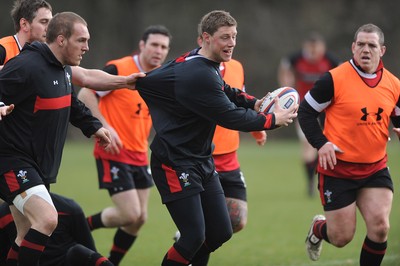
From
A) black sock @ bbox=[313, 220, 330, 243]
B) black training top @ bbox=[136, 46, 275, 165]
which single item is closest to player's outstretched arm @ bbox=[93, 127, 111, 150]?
black training top @ bbox=[136, 46, 275, 165]

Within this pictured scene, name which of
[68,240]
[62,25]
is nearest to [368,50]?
[62,25]

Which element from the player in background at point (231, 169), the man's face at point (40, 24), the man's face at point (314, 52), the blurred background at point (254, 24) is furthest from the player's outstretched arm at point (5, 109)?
the blurred background at point (254, 24)

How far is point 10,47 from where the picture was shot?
646cm

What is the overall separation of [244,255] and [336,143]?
6.77ft

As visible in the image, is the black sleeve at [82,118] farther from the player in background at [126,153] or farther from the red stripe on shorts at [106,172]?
the red stripe on shorts at [106,172]

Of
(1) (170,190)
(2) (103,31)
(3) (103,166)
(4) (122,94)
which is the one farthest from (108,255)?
(2) (103,31)

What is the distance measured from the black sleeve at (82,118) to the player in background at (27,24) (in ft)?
2.25

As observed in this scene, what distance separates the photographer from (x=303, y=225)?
10.1m

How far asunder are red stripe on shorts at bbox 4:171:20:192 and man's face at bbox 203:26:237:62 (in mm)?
1737

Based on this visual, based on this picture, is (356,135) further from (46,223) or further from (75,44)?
(46,223)

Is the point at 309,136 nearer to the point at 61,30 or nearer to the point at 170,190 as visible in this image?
the point at 170,190

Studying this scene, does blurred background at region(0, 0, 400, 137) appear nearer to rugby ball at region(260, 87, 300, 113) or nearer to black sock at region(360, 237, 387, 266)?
black sock at region(360, 237, 387, 266)

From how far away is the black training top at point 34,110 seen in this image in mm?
5609

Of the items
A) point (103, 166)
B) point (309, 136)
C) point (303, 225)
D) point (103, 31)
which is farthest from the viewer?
point (103, 31)
